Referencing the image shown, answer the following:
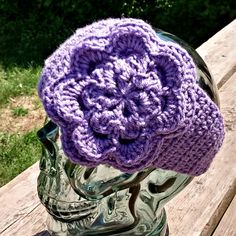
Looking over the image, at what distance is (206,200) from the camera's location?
1.76 m

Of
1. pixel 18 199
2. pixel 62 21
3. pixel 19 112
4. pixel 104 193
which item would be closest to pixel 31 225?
pixel 18 199

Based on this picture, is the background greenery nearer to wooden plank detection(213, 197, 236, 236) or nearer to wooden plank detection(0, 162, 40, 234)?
wooden plank detection(0, 162, 40, 234)

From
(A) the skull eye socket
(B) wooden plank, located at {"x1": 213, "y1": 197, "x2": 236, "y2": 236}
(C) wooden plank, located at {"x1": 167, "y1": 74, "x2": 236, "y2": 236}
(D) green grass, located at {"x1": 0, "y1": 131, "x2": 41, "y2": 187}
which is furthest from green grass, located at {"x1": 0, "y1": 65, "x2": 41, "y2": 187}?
(A) the skull eye socket

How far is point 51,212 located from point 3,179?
50.2 inches

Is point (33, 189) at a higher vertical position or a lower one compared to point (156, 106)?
lower

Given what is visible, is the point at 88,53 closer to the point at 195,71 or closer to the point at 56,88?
the point at 56,88

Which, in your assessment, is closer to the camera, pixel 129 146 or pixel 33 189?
pixel 129 146

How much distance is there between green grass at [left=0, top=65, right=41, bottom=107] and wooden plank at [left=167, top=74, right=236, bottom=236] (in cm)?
163

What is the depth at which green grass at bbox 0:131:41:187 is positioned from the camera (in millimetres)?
2722

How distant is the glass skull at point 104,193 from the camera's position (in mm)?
1314

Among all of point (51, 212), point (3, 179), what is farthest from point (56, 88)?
point (3, 179)

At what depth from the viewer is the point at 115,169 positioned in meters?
1.29

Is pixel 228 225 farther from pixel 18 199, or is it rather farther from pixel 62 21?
pixel 62 21

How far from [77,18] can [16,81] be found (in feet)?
2.94
